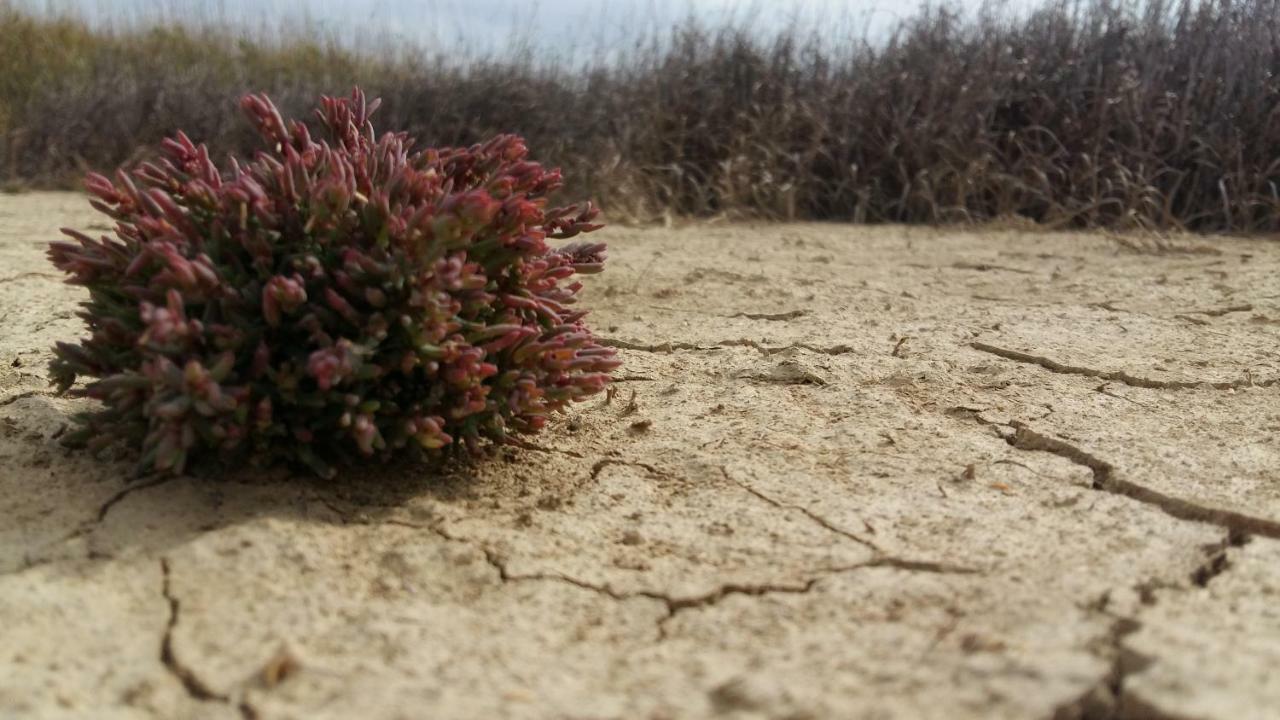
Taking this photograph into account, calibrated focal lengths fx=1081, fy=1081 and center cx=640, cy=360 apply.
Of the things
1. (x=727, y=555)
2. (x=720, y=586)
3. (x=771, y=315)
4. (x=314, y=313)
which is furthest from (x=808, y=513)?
(x=771, y=315)

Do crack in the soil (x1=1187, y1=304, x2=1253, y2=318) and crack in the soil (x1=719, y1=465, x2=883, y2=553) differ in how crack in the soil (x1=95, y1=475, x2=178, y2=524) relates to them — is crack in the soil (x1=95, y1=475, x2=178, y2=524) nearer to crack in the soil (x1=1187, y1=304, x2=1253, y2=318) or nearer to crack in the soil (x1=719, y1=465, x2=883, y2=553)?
crack in the soil (x1=719, y1=465, x2=883, y2=553)

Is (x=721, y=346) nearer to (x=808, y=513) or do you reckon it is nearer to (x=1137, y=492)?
(x=808, y=513)

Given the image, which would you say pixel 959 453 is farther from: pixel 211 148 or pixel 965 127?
pixel 211 148

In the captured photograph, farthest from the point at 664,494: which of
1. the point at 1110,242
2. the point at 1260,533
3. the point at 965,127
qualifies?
the point at 965,127

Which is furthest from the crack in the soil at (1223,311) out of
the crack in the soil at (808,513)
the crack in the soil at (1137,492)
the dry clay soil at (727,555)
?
the crack in the soil at (808,513)

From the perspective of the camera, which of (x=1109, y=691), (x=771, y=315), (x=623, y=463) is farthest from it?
(x=771, y=315)

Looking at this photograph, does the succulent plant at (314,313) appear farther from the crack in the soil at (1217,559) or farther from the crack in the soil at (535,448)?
the crack in the soil at (1217,559)

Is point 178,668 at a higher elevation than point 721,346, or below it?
below
